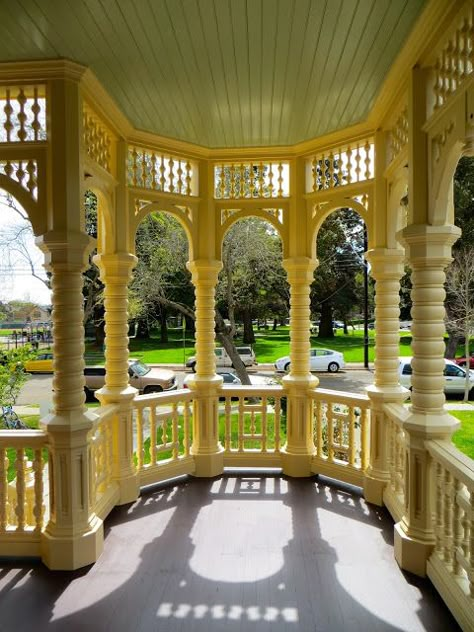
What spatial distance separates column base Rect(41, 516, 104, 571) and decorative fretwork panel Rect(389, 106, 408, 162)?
386 cm

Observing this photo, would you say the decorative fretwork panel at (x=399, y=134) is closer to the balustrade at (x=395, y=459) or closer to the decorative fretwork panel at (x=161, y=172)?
the decorative fretwork panel at (x=161, y=172)

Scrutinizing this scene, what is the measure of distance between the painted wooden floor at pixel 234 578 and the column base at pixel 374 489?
83 millimetres

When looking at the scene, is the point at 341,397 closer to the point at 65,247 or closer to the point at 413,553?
the point at 413,553

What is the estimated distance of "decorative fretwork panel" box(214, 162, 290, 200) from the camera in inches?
199

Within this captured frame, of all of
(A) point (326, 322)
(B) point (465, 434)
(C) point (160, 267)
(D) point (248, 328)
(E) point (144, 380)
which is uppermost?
(C) point (160, 267)

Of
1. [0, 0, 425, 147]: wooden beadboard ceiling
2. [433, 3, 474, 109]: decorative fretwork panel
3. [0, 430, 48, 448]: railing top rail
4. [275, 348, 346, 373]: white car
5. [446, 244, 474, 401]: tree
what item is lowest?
[275, 348, 346, 373]: white car

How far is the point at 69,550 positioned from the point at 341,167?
4269mm

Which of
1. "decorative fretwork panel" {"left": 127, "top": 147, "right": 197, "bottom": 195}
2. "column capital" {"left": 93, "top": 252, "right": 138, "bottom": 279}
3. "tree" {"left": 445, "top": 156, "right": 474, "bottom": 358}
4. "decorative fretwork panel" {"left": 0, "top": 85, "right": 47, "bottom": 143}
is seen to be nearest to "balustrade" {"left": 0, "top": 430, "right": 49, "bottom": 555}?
"column capital" {"left": 93, "top": 252, "right": 138, "bottom": 279}

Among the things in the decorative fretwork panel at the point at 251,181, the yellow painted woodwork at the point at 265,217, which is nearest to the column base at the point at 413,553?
the yellow painted woodwork at the point at 265,217

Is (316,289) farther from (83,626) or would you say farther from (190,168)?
(83,626)

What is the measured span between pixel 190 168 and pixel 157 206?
2.29 feet

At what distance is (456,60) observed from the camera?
2582 millimetres

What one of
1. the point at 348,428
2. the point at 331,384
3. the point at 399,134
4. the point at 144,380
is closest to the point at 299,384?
the point at 348,428

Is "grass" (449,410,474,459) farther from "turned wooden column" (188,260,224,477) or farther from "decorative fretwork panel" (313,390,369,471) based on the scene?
"turned wooden column" (188,260,224,477)
